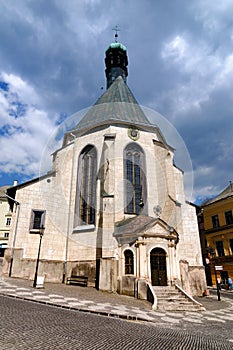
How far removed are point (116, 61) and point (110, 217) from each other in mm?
26795

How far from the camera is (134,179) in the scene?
64.7 feet

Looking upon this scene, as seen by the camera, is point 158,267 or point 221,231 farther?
point 221,231

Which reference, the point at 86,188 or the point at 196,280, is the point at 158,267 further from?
the point at 86,188

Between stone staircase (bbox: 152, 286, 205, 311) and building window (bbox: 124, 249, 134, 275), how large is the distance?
1.79 metres

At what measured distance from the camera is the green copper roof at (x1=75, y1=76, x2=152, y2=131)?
870 inches

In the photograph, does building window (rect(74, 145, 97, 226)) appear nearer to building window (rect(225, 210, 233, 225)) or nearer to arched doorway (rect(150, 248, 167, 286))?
arched doorway (rect(150, 248, 167, 286))

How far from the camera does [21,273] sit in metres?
16.7

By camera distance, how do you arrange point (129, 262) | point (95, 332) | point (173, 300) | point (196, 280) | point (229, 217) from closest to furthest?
point (95, 332), point (173, 300), point (129, 262), point (196, 280), point (229, 217)

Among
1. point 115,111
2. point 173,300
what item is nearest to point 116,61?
point 115,111

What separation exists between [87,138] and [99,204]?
6.98 metres

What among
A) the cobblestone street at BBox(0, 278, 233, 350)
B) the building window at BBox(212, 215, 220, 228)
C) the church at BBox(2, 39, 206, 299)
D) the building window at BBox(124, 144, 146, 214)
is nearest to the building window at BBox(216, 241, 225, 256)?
the building window at BBox(212, 215, 220, 228)

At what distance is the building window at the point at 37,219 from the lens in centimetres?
1862

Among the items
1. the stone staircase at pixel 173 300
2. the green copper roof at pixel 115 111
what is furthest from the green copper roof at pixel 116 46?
the stone staircase at pixel 173 300

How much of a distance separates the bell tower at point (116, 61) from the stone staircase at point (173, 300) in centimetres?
2838
